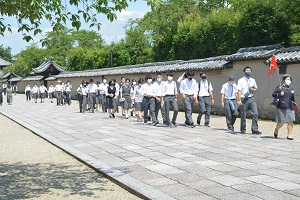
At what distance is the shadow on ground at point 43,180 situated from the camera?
607 centimetres

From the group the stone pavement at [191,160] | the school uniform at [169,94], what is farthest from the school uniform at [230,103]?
the school uniform at [169,94]

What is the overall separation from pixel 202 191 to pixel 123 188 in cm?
126

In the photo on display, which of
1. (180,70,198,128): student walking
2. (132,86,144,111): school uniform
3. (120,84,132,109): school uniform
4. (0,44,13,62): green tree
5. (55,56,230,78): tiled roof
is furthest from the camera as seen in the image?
(0,44,13,62): green tree

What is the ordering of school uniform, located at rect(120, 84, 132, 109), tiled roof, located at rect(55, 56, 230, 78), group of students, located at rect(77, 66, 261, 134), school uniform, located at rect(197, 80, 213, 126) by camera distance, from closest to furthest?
group of students, located at rect(77, 66, 261, 134)
school uniform, located at rect(197, 80, 213, 126)
school uniform, located at rect(120, 84, 132, 109)
tiled roof, located at rect(55, 56, 230, 78)

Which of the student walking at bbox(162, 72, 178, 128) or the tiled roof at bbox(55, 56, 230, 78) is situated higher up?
the tiled roof at bbox(55, 56, 230, 78)

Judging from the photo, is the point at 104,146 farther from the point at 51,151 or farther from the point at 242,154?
the point at 242,154

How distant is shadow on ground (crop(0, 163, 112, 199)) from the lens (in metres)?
6.07

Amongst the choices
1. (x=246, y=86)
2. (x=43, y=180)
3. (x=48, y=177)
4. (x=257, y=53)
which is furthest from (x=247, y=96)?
(x=43, y=180)

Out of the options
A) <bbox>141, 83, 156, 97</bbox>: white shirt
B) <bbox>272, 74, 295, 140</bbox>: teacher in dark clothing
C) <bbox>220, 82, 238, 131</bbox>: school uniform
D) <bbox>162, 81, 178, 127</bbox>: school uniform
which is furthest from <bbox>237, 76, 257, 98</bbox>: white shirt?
<bbox>141, 83, 156, 97</bbox>: white shirt

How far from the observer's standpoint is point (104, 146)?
10.2m

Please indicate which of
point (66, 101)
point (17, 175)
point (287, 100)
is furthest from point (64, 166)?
point (66, 101)

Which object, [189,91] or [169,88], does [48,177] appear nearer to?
[169,88]

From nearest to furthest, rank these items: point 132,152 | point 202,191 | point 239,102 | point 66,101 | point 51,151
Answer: point 202,191 < point 132,152 < point 51,151 < point 239,102 < point 66,101

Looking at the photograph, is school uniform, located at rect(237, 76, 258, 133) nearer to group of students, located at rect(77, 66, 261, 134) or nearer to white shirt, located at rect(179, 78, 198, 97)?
group of students, located at rect(77, 66, 261, 134)
